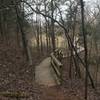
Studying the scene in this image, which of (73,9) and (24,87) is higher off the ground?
(73,9)

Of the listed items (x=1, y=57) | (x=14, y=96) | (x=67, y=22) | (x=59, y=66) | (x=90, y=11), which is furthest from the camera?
(x=90, y=11)

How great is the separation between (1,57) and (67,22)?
1018cm

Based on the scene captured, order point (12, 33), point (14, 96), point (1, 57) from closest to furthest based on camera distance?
point (14, 96) → point (1, 57) → point (12, 33)

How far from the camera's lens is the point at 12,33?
33344 millimetres

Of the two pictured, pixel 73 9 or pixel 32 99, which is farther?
pixel 73 9

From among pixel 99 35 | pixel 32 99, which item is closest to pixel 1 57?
pixel 32 99

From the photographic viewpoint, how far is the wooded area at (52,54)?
1089 cm

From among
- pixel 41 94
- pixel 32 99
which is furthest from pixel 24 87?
pixel 32 99

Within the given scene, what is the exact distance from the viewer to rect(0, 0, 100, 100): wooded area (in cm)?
1089

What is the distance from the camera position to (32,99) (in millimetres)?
8898

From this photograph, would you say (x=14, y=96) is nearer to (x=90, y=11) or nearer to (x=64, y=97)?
(x=64, y=97)

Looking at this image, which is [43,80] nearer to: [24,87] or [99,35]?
[24,87]

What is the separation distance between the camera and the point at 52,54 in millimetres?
18922

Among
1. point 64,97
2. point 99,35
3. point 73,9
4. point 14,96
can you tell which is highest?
point 73,9
